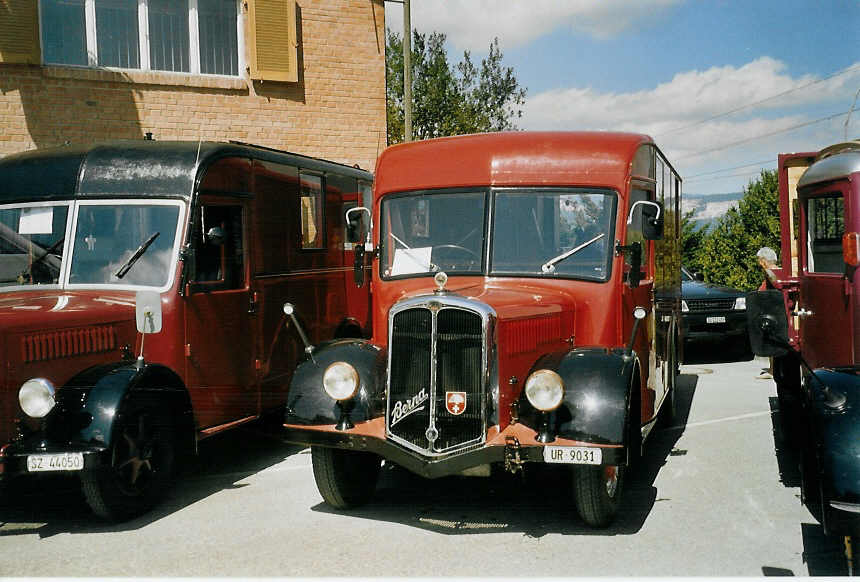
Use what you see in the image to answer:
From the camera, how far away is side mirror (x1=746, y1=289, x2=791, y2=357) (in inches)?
197

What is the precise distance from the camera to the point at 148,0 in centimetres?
1327

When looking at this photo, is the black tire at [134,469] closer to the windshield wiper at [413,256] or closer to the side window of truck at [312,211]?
the windshield wiper at [413,256]

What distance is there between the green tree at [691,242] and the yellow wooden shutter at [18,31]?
9.60m

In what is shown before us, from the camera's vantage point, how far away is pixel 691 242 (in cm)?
1187

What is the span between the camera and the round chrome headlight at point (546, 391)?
5164 mm

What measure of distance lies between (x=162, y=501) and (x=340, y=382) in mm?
1913

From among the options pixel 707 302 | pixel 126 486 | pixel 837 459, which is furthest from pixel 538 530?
pixel 707 302

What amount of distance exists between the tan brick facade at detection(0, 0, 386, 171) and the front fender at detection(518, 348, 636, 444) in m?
9.67

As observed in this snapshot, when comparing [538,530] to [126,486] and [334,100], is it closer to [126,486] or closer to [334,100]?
[126,486]

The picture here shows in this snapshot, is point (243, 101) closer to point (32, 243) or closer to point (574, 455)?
point (32, 243)

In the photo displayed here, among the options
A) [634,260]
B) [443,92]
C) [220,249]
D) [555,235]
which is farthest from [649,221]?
[443,92]

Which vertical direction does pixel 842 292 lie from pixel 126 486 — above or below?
above

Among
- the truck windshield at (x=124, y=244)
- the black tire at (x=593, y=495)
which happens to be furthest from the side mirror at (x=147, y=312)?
the black tire at (x=593, y=495)

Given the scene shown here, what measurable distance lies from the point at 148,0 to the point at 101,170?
24.4 ft
